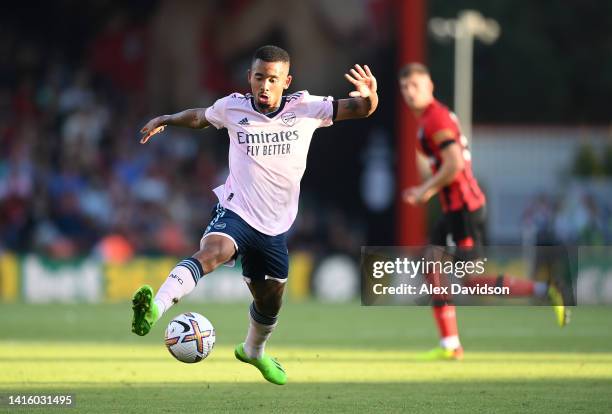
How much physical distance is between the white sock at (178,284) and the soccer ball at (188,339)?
0.23 metres

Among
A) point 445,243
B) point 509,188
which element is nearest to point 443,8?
point 509,188

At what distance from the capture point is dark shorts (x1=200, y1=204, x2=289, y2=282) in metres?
8.92

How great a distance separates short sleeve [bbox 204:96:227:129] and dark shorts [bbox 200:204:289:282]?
640 mm

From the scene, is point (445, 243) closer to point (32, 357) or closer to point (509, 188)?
point (32, 357)

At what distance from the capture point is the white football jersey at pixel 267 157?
911 centimetres

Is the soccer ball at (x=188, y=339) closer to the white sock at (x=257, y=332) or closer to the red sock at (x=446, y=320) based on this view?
the white sock at (x=257, y=332)

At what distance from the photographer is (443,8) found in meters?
64.4

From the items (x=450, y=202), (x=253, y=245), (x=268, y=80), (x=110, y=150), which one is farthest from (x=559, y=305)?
(x=110, y=150)

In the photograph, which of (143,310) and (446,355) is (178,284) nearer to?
(143,310)

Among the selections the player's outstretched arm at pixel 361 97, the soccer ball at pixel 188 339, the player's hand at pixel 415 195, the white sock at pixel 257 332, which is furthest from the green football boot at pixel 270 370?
the player's outstretched arm at pixel 361 97

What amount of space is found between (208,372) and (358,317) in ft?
25.9

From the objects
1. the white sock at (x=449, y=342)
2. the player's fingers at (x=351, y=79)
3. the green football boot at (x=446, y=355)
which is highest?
the player's fingers at (x=351, y=79)

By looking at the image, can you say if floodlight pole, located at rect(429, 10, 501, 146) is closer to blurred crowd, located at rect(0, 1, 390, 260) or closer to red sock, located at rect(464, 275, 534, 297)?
blurred crowd, located at rect(0, 1, 390, 260)

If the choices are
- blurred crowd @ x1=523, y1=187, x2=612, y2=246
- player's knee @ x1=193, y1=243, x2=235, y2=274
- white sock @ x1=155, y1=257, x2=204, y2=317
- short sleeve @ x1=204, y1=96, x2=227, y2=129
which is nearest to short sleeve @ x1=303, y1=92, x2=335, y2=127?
short sleeve @ x1=204, y1=96, x2=227, y2=129
